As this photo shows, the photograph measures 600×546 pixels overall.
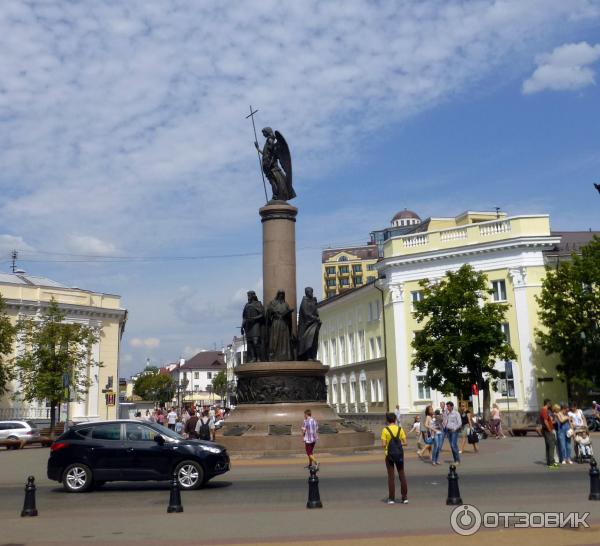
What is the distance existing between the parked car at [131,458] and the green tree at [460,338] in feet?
99.3

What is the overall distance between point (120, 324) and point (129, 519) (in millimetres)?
58809

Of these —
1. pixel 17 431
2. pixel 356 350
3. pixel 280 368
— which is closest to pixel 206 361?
pixel 356 350

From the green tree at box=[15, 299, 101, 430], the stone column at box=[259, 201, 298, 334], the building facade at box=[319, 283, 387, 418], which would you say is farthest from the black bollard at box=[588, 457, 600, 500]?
the building facade at box=[319, 283, 387, 418]

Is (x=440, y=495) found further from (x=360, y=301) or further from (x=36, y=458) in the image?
(x=360, y=301)

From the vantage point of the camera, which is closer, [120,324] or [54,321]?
[54,321]

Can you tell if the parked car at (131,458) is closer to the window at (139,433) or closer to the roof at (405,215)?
the window at (139,433)

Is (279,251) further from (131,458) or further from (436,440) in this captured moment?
(131,458)

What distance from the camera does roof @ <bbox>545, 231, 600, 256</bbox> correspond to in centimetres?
5288

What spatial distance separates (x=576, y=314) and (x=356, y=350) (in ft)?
79.3

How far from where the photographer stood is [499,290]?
53344 millimetres

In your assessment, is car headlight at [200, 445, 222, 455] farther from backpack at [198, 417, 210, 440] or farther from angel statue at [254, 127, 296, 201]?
angel statue at [254, 127, 296, 201]

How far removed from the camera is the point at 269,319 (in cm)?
2562

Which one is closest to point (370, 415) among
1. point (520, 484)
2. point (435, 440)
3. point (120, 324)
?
point (120, 324)

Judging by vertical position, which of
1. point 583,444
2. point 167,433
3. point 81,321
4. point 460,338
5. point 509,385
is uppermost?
point 81,321
